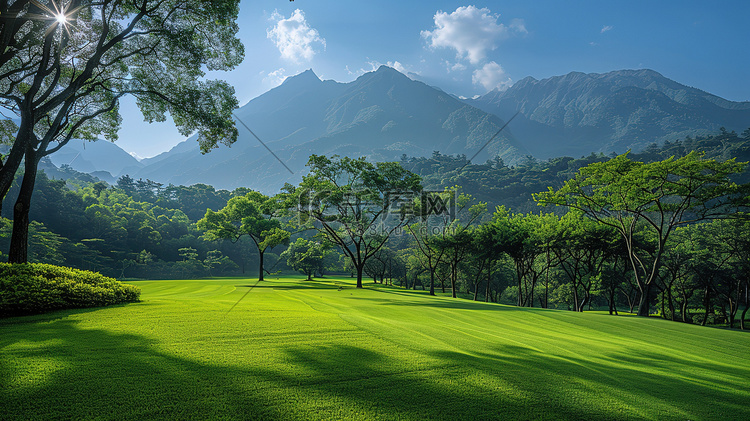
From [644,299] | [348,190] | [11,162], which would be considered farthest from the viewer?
[348,190]

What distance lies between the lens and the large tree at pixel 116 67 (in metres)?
10.1

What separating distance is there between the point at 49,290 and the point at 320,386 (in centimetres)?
773

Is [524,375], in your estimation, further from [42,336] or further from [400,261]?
[400,261]

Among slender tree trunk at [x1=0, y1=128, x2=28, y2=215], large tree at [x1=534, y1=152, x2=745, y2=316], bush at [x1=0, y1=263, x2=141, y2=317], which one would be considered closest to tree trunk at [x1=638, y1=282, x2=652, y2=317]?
large tree at [x1=534, y1=152, x2=745, y2=316]

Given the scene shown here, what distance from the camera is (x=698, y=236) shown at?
3222 centimetres

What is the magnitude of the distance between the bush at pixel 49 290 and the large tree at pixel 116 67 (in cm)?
296

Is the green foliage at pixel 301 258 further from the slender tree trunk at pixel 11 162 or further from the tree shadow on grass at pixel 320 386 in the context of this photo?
the tree shadow on grass at pixel 320 386

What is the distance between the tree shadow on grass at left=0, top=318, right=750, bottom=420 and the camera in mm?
2941

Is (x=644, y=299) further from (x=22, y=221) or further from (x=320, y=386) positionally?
(x=22, y=221)

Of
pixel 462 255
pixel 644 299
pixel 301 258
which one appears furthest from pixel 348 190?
pixel 301 258

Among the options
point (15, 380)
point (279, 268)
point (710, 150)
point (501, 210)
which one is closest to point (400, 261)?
point (501, 210)

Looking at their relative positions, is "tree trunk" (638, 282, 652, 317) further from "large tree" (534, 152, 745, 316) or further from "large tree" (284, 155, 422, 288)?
"large tree" (284, 155, 422, 288)

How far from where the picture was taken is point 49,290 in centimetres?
703

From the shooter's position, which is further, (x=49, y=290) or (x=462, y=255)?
(x=462, y=255)
